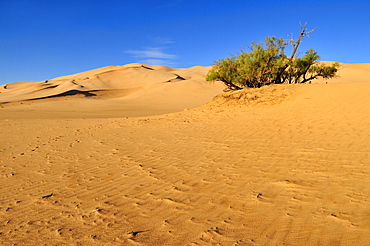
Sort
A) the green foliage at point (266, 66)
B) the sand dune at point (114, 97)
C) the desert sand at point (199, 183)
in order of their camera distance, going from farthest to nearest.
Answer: the sand dune at point (114, 97), the green foliage at point (266, 66), the desert sand at point (199, 183)

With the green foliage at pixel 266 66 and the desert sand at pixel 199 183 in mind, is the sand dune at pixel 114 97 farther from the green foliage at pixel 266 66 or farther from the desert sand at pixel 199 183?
the desert sand at pixel 199 183

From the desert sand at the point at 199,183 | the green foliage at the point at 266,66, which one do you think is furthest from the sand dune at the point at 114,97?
the desert sand at the point at 199,183

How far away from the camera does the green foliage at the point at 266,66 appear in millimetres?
14516

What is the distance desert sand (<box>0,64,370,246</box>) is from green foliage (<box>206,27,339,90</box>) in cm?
482

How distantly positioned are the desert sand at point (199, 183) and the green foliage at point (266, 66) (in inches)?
190

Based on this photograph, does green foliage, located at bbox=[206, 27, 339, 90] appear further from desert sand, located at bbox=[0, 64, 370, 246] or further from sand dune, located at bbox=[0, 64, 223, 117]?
sand dune, located at bbox=[0, 64, 223, 117]

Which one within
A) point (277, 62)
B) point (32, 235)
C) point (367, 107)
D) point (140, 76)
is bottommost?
point (32, 235)

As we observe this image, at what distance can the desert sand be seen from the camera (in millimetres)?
3166

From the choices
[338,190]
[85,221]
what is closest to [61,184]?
[85,221]

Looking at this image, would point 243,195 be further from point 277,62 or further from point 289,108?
point 277,62

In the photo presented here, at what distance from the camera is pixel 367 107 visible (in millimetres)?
9422

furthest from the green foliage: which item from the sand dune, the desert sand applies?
the sand dune

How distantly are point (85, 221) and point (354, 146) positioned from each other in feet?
19.2

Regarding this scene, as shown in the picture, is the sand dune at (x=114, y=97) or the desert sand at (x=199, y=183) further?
the sand dune at (x=114, y=97)
